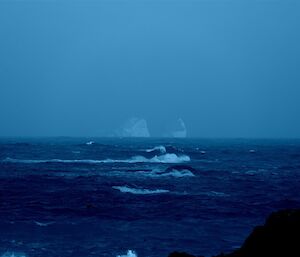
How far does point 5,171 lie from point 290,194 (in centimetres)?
2457

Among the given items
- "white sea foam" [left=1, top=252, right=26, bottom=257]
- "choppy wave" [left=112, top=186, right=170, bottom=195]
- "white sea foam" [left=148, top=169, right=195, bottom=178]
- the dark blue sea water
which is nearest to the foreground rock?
the dark blue sea water

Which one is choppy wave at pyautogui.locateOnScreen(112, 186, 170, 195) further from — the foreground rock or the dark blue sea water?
→ the foreground rock

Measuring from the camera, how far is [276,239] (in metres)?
9.45

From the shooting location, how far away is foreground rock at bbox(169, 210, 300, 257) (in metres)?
9.19

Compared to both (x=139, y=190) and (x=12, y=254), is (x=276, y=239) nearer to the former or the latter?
(x=12, y=254)

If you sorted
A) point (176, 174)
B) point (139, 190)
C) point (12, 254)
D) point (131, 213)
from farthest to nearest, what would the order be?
point (176, 174) < point (139, 190) < point (131, 213) < point (12, 254)

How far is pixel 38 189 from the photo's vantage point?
94.0 feet

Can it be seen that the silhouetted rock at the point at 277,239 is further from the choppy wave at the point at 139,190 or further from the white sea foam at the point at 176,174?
the white sea foam at the point at 176,174

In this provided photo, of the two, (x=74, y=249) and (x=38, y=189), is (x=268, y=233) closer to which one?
(x=74, y=249)

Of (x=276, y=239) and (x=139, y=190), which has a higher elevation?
(x=276, y=239)

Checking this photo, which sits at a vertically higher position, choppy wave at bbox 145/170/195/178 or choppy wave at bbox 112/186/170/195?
choppy wave at bbox 145/170/195/178

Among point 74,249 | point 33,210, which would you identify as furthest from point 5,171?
point 74,249

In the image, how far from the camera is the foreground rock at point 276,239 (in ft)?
30.1

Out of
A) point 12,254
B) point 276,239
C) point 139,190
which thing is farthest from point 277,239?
point 139,190
